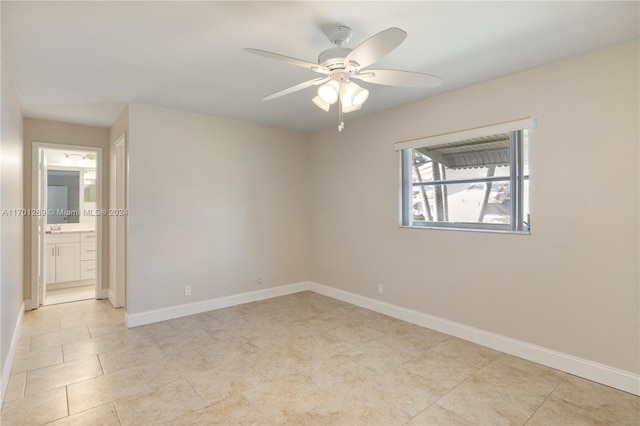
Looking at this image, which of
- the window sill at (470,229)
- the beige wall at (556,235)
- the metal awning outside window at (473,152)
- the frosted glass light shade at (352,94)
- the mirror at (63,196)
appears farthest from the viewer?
the mirror at (63,196)

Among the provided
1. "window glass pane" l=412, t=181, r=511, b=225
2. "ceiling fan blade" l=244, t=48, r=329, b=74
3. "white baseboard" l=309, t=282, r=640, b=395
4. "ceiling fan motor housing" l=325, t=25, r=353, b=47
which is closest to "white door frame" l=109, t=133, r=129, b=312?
"ceiling fan blade" l=244, t=48, r=329, b=74

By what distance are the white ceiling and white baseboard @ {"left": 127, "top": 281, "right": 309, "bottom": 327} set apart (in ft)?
7.92

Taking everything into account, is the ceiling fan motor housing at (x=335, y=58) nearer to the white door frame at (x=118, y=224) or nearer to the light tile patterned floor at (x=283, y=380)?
the light tile patterned floor at (x=283, y=380)

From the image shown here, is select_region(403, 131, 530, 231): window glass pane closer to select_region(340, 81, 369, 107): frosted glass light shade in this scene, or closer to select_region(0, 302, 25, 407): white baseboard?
select_region(340, 81, 369, 107): frosted glass light shade

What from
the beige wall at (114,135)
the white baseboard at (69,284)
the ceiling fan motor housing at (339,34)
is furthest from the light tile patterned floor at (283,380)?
the ceiling fan motor housing at (339,34)

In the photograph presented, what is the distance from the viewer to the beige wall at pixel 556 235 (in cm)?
237

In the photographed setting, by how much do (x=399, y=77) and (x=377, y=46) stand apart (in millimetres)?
487

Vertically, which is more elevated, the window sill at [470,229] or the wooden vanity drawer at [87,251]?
the window sill at [470,229]

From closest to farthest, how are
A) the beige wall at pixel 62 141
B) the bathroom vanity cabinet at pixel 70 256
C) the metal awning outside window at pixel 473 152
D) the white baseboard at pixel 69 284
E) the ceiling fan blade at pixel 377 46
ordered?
the ceiling fan blade at pixel 377 46 < the metal awning outside window at pixel 473 152 < the beige wall at pixel 62 141 < the bathroom vanity cabinet at pixel 70 256 < the white baseboard at pixel 69 284

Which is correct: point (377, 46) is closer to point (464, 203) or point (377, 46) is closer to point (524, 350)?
point (464, 203)

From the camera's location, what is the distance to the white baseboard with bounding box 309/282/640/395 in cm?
237

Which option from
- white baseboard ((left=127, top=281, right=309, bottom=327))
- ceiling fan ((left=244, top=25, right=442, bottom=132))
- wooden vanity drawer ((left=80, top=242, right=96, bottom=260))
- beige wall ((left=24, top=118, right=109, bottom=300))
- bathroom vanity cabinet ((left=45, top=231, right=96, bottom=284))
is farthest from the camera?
wooden vanity drawer ((left=80, top=242, right=96, bottom=260))

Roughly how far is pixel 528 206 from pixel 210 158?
357 centimetres

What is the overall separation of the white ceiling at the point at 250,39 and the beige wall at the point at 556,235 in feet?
0.76
